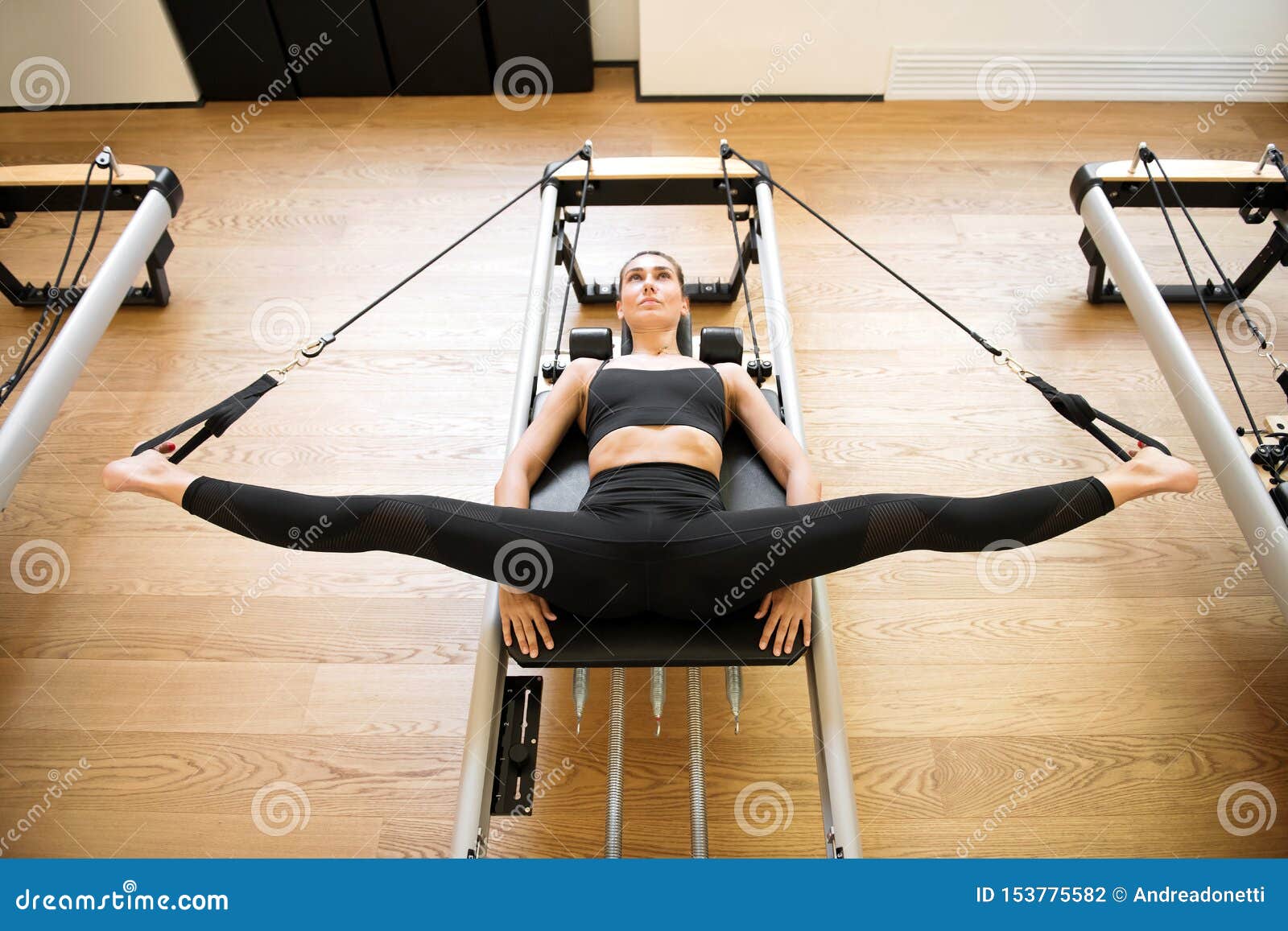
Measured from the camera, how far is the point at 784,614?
4.33 feet

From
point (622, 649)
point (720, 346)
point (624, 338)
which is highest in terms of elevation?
point (624, 338)

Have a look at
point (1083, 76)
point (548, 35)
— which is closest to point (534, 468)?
point (548, 35)

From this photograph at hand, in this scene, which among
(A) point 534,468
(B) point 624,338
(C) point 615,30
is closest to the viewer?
(A) point 534,468

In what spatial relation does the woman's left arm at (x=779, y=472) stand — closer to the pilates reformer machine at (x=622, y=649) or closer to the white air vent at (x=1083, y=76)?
the pilates reformer machine at (x=622, y=649)

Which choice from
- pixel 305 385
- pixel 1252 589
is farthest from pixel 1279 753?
pixel 305 385

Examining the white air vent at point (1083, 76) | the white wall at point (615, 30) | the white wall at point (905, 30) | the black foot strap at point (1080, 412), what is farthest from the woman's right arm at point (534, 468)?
the white air vent at point (1083, 76)

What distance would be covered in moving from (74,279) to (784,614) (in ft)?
6.82

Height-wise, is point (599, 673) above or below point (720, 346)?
below

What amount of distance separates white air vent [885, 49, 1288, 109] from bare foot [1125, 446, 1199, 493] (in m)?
2.35

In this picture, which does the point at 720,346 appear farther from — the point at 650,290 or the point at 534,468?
the point at 534,468

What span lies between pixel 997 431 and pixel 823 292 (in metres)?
0.69

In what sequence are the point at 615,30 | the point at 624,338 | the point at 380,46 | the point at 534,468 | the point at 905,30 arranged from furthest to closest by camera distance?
1. the point at 615,30
2. the point at 380,46
3. the point at 905,30
4. the point at 624,338
5. the point at 534,468

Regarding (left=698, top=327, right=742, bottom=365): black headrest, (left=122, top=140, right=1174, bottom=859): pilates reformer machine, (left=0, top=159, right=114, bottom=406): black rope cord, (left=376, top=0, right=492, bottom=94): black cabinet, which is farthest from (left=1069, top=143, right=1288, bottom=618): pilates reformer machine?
(left=0, top=159, right=114, bottom=406): black rope cord

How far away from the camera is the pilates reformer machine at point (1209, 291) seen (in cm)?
158
